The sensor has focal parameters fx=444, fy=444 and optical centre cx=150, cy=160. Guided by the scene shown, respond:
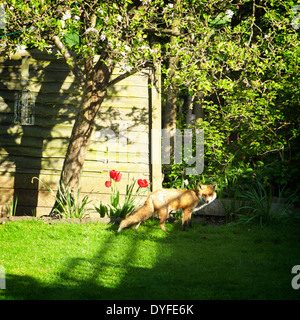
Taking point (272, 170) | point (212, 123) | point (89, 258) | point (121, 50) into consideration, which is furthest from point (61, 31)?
point (272, 170)

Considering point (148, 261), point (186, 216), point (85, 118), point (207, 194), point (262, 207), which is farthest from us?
point (85, 118)

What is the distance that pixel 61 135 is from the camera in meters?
8.25

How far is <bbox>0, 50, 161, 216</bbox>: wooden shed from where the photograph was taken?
806 cm

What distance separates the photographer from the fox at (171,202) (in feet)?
20.6

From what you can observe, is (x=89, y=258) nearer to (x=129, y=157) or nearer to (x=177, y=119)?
(x=129, y=157)

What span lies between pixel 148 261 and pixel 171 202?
1.28 metres

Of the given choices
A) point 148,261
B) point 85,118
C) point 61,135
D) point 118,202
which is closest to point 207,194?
point 148,261

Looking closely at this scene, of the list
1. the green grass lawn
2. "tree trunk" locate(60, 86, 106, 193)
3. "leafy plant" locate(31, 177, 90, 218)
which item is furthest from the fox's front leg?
"tree trunk" locate(60, 86, 106, 193)

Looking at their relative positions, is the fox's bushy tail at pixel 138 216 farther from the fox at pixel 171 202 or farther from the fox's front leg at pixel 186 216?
the fox's front leg at pixel 186 216

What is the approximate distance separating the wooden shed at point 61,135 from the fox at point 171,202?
1.50 metres

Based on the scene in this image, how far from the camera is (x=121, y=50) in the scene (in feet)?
20.2

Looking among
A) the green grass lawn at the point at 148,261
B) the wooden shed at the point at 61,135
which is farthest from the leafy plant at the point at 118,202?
the wooden shed at the point at 61,135

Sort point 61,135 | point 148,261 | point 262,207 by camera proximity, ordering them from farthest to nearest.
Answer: point 61,135 → point 262,207 → point 148,261

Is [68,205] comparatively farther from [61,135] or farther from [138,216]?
[61,135]
